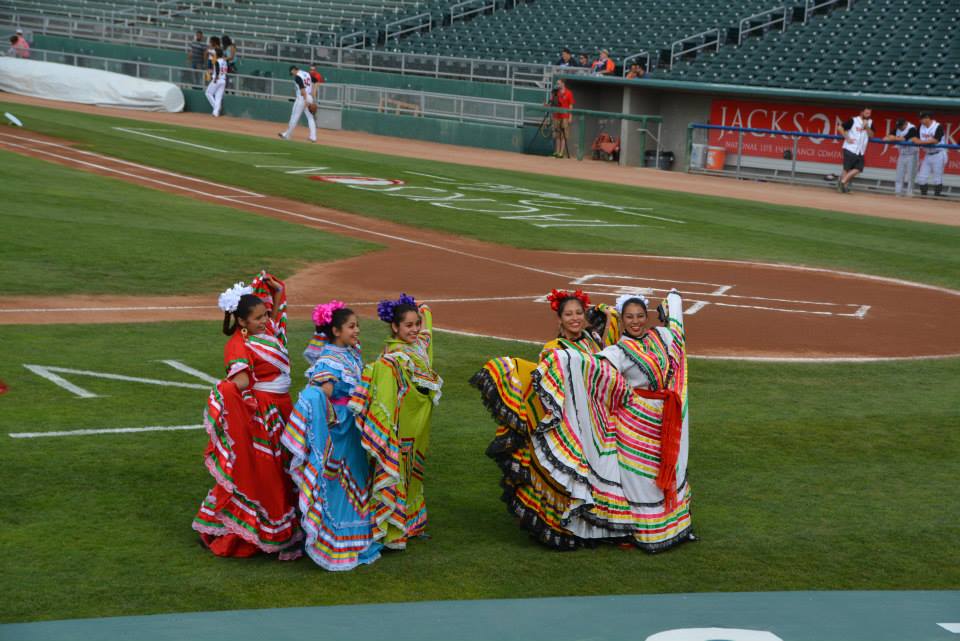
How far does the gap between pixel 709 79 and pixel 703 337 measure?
67.7 feet

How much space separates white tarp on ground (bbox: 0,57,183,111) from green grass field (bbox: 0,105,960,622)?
21194mm

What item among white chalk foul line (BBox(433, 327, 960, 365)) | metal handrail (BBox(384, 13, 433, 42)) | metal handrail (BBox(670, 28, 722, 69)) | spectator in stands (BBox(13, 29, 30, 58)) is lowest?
white chalk foul line (BBox(433, 327, 960, 365))

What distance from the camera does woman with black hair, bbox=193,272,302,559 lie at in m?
7.21

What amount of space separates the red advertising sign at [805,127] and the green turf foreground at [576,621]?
919 inches

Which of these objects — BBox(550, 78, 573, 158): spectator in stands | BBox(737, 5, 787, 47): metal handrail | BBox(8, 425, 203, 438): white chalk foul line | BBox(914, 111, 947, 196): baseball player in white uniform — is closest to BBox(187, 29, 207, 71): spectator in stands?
BBox(550, 78, 573, 158): spectator in stands

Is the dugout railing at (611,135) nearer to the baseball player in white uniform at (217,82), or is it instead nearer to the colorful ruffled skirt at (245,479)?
the baseball player in white uniform at (217,82)

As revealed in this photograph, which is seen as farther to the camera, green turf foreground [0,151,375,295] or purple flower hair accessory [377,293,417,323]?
green turf foreground [0,151,375,295]

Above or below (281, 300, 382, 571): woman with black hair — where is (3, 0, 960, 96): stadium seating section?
above

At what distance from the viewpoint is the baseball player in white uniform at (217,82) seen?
3706 cm

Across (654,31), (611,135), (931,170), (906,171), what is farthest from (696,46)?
(931,170)

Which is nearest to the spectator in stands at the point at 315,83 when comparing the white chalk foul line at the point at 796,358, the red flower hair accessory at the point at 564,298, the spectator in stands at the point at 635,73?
the spectator in stands at the point at 635,73

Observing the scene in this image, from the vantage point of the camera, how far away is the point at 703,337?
14039mm

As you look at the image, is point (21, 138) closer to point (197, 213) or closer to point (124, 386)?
point (197, 213)

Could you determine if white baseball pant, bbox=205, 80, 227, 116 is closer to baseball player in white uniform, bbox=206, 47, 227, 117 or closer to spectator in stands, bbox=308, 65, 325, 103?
baseball player in white uniform, bbox=206, 47, 227, 117
